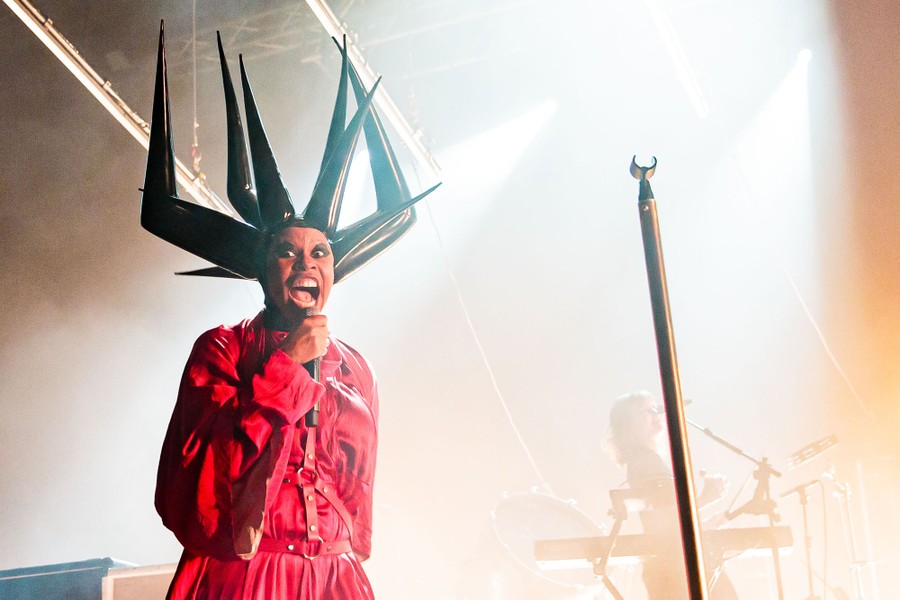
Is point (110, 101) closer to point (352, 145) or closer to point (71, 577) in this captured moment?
point (71, 577)

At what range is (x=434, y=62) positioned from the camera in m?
7.36

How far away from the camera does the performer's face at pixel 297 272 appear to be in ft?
6.76

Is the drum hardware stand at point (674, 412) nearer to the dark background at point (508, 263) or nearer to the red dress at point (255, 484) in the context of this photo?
the red dress at point (255, 484)

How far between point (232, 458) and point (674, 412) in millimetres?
936

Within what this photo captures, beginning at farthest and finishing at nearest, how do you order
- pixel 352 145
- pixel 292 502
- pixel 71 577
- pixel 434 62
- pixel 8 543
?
pixel 434 62 → pixel 8 543 → pixel 71 577 → pixel 352 145 → pixel 292 502

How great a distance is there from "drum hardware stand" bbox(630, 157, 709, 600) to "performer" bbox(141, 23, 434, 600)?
75 cm

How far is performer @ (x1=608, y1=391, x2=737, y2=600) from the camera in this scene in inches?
152

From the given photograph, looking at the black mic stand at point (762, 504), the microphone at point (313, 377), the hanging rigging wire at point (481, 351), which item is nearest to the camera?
the microphone at point (313, 377)

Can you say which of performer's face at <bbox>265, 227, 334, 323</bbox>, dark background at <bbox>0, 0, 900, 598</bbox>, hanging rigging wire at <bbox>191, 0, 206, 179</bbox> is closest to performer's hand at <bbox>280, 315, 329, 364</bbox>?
performer's face at <bbox>265, 227, 334, 323</bbox>

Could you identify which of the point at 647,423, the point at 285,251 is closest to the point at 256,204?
the point at 285,251

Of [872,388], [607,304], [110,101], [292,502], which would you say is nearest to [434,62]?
[607,304]

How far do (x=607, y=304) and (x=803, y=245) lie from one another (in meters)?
1.58

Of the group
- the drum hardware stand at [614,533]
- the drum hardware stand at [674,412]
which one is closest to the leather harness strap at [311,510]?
the drum hardware stand at [674,412]

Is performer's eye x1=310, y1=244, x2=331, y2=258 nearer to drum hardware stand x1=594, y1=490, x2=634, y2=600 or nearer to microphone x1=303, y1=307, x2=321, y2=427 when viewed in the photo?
Answer: microphone x1=303, y1=307, x2=321, y2=427
